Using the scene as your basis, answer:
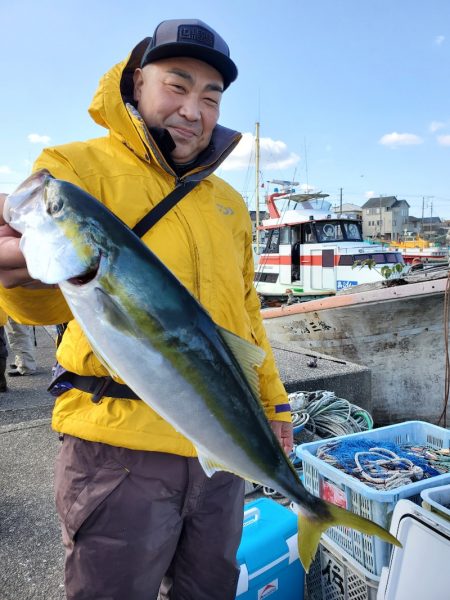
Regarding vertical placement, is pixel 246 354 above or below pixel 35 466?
above

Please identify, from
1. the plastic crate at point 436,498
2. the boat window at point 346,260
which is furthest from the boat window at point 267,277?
the plastic crate at point 436,498

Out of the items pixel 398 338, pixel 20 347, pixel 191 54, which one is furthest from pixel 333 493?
pixel 20 347

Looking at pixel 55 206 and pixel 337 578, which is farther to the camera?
pixel 337 578

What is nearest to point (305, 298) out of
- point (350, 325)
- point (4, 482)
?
point (350, 325)

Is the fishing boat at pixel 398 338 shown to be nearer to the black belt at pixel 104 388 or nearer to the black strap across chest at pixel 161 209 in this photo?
the black strap across chest at pixel 161 209

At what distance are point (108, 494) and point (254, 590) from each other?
1.26 m

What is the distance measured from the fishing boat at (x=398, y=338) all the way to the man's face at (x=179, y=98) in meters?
5.81

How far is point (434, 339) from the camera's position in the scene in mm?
7562

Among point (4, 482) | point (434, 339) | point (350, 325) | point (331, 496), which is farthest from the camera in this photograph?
point (350, 325)

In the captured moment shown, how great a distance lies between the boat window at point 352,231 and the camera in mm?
12625

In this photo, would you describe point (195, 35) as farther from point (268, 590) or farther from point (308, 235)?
point (308, 235)

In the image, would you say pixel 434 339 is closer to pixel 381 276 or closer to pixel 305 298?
pixel 381 276

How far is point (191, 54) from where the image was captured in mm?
1798

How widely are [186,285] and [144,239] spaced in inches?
9.4
